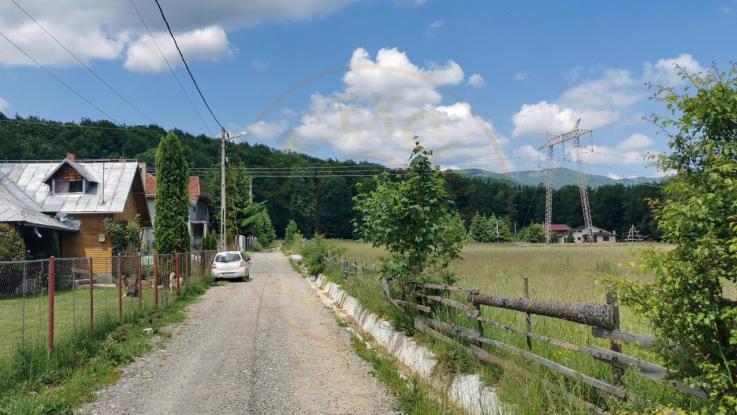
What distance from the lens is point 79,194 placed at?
30.9 m

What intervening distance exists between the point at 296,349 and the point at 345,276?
10.0 m

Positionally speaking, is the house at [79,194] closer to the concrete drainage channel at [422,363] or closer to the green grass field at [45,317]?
the green grass field at [45,317]

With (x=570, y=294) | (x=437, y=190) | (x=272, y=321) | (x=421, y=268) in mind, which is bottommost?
(x=272, y=321)

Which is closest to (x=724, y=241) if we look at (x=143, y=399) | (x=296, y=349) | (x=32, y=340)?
(x=143, y=399)

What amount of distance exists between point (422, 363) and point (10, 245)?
18.8 m

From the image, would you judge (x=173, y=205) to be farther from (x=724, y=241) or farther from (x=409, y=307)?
(x=724, y=241)

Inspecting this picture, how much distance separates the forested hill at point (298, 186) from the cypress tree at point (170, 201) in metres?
9.82

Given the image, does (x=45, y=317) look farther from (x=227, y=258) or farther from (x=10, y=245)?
(x=227, y=258)

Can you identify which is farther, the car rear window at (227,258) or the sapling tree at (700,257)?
the car rear window at (227,258)

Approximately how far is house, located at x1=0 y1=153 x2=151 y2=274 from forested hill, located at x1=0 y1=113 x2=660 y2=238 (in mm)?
11492

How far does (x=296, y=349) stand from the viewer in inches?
414

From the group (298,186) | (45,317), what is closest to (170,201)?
(45,317)

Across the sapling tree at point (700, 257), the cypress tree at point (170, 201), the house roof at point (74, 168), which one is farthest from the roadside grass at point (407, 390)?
the house roof at point (74, 168)

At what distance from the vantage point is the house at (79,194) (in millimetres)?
29688
